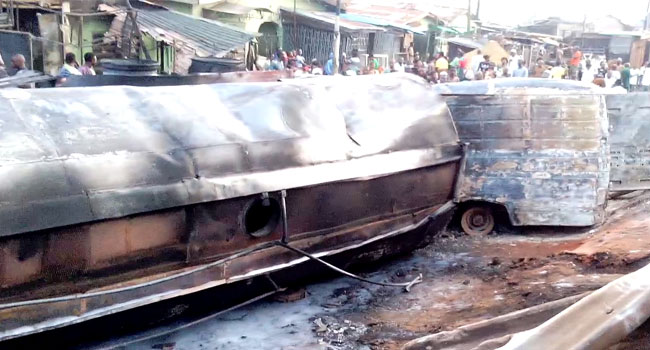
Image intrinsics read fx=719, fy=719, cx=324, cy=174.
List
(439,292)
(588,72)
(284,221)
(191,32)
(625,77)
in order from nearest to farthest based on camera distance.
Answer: (284,221) → (439,292) → (191,32) → (625,77) → (588,72)

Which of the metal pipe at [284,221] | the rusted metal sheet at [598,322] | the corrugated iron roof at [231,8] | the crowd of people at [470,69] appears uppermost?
the corrugated iron roof at [231,8]

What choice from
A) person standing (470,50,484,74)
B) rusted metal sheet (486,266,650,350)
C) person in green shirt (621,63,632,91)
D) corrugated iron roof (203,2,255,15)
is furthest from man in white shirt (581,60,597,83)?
rusted metal sheet (486,266,650,350)

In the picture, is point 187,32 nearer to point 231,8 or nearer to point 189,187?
point 231,8

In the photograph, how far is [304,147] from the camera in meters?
5.32

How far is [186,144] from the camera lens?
4.75m

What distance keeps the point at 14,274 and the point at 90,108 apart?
1.25m

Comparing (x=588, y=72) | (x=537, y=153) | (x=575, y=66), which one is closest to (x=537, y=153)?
(x=537, y=153)

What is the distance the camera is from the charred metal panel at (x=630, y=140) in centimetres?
817

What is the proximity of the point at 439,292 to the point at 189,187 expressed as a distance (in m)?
2.48

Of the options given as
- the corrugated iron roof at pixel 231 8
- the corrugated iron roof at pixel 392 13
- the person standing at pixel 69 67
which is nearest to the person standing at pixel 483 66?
the corrugated iron roof at pixel 231 8

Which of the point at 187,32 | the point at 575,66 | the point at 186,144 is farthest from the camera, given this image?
the point at 575,66

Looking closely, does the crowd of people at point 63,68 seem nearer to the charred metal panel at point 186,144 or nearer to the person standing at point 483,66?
the charred metal panel at point 186,144

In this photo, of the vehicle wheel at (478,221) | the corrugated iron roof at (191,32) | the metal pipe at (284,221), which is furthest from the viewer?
the corrugated iron roof at (191,32)

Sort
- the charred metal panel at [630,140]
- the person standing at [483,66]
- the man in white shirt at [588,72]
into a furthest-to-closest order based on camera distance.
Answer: the man in white shirt at [588,72] → the person standing at [483,66] → the charred metal panel at [630,140]
